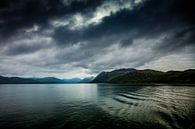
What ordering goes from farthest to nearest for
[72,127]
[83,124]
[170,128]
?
[83,124] → [72,127] → [170,128]

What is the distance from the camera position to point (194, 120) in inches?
1099

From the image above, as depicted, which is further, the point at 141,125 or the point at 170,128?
the point at 141,125

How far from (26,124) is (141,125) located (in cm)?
2036

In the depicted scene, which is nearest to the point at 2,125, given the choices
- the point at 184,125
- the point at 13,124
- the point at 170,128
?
the point at 13,124

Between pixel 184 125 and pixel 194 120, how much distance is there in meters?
4.59

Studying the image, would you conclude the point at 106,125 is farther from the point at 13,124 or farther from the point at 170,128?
the point at 13,124

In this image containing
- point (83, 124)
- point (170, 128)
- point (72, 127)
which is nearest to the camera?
point (170, 128)

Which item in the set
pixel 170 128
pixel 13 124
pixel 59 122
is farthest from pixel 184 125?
pixel 13 124

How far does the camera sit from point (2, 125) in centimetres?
2641

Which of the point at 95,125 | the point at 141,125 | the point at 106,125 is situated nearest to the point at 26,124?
the point at 95,125

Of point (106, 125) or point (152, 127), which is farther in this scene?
point (106, 125)

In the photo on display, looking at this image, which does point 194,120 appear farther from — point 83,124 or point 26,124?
point 26,124

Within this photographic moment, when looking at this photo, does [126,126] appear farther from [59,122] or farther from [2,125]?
[2,125]

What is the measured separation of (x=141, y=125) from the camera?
83.8ft
